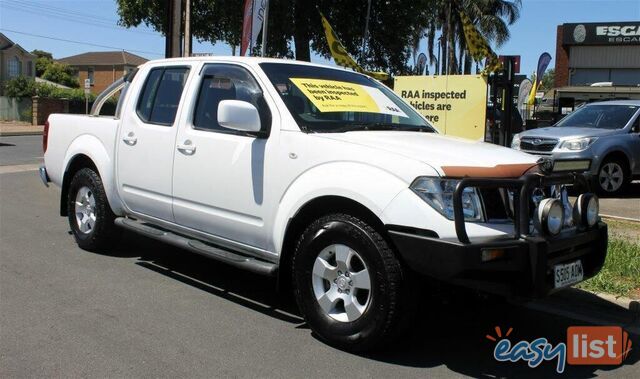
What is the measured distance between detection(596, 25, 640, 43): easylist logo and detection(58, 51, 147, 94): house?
45917mm

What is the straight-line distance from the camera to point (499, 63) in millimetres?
10062

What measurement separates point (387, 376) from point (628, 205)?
27.2ft

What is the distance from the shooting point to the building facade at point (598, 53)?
38938mm

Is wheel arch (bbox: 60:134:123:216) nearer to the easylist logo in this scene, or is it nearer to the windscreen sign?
the windscreen sign

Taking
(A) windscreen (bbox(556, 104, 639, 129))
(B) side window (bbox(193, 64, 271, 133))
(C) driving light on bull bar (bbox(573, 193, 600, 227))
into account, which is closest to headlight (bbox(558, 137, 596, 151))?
(A) windscreen (bbox(556, 104, 639, 129))

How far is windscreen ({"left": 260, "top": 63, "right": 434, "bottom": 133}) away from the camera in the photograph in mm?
4480

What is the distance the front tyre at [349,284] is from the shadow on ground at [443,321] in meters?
0.21

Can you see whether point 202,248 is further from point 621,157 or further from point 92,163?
point 621,157

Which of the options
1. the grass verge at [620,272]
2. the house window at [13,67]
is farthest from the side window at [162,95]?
the house window at [13,67]

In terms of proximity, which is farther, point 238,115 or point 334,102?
point 334,102

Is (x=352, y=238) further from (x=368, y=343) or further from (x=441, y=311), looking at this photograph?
(x=441, y=311)

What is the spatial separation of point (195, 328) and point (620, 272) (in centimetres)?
380

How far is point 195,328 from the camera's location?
4.24 m

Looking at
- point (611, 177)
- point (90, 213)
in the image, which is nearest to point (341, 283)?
point (90, 213)
